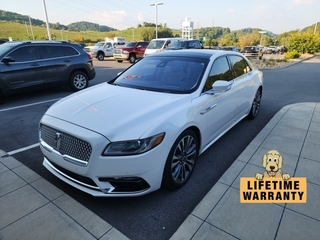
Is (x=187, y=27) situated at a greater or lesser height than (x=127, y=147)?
greater

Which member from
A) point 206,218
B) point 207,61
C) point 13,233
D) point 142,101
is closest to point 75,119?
point 142,101

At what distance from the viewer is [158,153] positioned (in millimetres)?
2133

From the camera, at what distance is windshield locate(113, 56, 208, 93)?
9.79 ft

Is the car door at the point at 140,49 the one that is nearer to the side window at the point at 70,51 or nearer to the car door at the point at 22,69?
the side window at the point at 70,51

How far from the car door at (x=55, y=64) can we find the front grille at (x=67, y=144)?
488 centimetres

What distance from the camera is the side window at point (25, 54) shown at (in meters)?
6.00

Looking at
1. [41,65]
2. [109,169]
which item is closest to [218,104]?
[109,169]

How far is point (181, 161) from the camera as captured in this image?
2.57 m

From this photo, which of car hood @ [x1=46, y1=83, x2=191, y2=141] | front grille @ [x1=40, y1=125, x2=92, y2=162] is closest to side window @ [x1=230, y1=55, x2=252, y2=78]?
car hood @ [x1=46, y1=83, x2=191, y2=141]

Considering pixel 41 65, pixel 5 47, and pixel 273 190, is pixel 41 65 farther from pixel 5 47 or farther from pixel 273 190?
pixel 273 190

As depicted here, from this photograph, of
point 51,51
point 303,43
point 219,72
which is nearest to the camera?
point 219,72

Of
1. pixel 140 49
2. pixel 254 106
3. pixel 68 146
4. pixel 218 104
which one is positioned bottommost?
pixel 254 106

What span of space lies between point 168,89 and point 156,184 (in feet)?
4.21

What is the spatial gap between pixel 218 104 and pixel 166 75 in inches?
34.4
